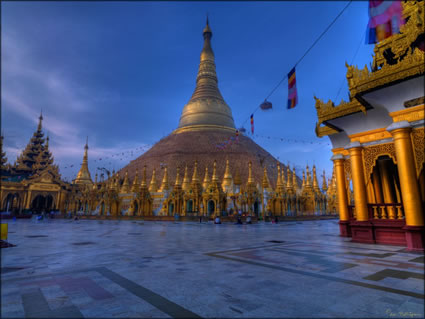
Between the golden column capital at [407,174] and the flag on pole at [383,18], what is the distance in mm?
3481

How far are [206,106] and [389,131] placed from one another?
177 ft

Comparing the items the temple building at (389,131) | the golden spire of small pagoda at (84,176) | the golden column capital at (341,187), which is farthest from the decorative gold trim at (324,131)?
the golden spire of small pagoda at (84,176)

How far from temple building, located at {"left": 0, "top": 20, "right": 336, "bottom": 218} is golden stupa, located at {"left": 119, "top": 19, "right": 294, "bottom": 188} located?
19 centimetres

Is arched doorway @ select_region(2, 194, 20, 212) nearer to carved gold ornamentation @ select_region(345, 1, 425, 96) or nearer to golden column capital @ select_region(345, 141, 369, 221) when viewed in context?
carved gold ornamentation @ select_region(345, 1, 425, 96)

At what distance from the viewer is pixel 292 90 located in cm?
1224

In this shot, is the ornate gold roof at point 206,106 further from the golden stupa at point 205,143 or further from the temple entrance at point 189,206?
the temple entrance at point 189,206

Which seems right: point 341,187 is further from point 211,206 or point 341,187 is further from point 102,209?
point 102,209

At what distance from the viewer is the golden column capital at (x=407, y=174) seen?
834cm

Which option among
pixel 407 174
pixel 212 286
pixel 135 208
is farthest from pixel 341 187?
pixel 135 208

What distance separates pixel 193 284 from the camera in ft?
14.6

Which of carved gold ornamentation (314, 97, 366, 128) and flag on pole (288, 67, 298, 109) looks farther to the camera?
flag on pole (288, 67, 298, 109)

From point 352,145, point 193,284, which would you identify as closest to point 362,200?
point 352,145

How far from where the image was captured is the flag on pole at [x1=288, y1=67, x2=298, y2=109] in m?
12.1

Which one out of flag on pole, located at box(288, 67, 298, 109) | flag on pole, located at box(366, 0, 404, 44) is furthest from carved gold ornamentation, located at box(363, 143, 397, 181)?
flag on pole, located at box(366, 0, 404, 44)
